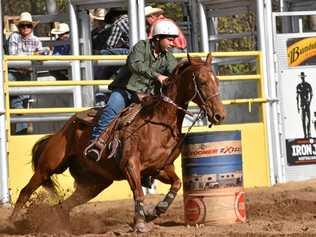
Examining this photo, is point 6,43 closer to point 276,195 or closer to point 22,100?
point 22,100

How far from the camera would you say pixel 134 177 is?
8984 millimetres

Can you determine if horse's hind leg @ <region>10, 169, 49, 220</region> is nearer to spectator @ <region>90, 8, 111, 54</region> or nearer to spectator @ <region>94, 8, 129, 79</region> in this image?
spectator @ <region>94, 8, 129, 79</region>

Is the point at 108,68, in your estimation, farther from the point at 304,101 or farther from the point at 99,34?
the point at 304,101

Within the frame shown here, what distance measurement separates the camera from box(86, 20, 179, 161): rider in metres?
9.24

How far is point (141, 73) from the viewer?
9258mm

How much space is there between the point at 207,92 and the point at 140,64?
78cm

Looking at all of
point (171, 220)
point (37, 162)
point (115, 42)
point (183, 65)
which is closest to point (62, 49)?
point (115, 42)

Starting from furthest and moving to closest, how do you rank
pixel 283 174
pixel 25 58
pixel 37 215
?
pixel 283 174 → pixel 25 58 → pixel 37 215

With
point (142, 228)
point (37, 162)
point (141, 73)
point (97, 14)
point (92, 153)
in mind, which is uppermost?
point (97, 14)

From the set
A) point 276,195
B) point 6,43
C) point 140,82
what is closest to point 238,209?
point 140,82

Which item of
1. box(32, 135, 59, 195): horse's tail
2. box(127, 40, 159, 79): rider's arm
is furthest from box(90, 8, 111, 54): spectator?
box(127, 40, 159, 79): rider's arm

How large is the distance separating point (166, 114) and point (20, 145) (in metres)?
3.38

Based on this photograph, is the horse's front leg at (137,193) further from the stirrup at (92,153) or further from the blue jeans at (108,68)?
the blue jeans at (108,68)

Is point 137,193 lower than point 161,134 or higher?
lower
